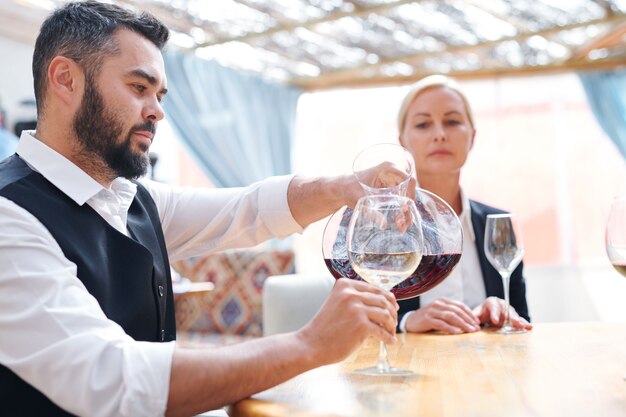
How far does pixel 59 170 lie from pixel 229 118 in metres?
5.07

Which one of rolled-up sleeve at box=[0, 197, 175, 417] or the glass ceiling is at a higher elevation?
the glass ceiling

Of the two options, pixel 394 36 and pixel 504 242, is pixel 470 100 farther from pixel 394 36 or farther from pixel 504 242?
pixel 504 242

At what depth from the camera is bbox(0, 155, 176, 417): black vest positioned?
1.11 metres

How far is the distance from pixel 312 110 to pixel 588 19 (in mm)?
2863

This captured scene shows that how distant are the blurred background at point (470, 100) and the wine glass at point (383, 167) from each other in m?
3.83

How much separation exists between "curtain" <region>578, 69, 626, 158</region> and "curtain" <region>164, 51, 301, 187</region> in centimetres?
272

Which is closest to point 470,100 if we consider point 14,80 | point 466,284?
point 14,80

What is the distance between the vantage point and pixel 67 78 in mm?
1379

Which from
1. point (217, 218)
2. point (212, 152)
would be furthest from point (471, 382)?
point (212, 152)

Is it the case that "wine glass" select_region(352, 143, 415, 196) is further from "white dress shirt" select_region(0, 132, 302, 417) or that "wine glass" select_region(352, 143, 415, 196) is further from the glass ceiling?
the glass ceiling

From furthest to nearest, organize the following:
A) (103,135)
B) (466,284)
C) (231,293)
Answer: (231,293), (466,284), (103,135)

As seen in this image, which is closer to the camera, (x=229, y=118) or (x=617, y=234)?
(x=617, y=234)

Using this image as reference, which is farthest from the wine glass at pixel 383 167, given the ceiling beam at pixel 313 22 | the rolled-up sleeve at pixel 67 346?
the ceiling beam at pixel 313 22

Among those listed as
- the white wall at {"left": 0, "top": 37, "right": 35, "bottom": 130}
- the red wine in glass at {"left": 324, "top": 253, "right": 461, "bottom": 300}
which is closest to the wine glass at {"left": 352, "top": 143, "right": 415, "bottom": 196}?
the red wine in glass at {"left": 324, "top": 253, "right": 461, "bottom": 300}
